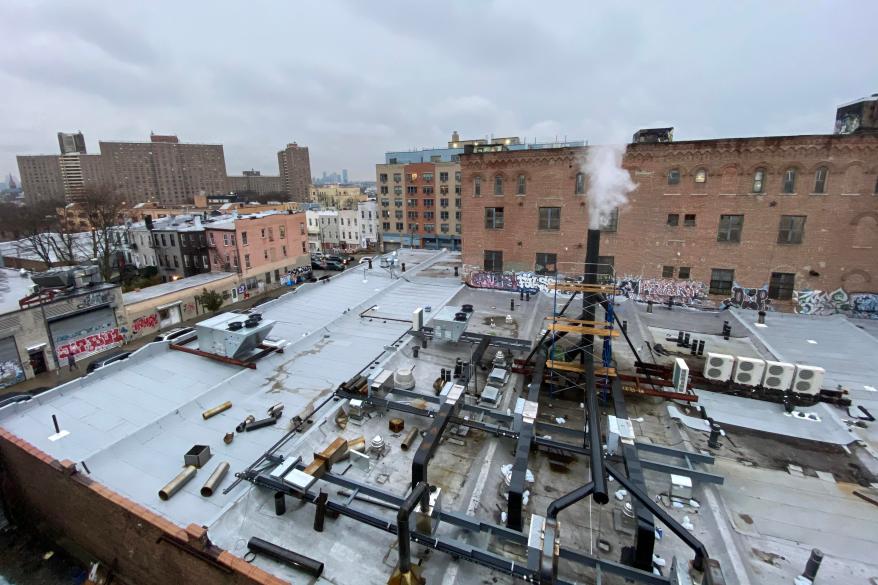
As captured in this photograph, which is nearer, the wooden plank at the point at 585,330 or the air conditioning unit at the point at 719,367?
the wooden plank at the point at 585,330

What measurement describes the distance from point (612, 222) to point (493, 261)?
356 inches

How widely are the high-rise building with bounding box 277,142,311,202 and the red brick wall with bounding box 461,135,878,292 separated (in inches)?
6627

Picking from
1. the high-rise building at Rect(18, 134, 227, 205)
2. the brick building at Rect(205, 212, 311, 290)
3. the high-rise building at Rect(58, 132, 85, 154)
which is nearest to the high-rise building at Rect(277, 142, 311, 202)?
the high-rise building at Rect(18, 134, 227, 205)

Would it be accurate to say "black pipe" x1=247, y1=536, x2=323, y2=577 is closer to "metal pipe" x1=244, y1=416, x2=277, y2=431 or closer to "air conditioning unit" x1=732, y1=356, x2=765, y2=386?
"metal pipe" x1=244, y1=416, x2=277, y2=431

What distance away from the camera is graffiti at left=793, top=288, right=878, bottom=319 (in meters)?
23.9

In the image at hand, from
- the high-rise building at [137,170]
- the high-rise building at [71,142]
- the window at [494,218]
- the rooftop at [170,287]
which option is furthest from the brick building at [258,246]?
the high-rise building at [71,142]

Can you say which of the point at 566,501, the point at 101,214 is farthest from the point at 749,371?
the point at 101,214

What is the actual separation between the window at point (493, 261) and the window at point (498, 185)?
455 cm

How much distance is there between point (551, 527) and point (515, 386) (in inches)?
288

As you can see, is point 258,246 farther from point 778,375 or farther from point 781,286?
point 781,286

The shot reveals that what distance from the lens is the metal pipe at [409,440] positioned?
1099 cm

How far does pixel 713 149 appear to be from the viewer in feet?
81.5

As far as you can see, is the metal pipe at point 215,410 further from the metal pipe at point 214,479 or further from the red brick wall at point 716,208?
the red brick wall at point 716,208

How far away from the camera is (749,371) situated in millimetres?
14109
